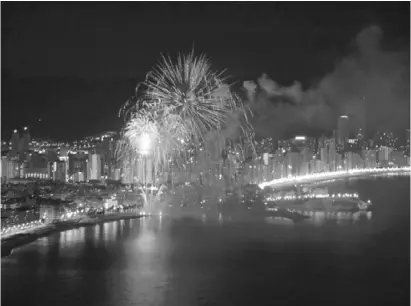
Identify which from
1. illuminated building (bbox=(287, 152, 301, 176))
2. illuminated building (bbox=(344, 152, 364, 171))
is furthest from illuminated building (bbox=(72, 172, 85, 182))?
illuminated building (bbox=(344, 152, 364, 171))

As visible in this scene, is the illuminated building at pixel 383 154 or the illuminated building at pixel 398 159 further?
the illuminated building at pixel 398 159

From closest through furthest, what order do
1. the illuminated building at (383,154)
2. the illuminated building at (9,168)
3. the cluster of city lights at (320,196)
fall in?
the cluster of city lights at (320,196)
the illuminated building at (9,168)
the illuminated building at (383,154)

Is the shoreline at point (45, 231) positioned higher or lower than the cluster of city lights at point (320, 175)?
lower

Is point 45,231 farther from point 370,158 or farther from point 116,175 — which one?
point 370,158

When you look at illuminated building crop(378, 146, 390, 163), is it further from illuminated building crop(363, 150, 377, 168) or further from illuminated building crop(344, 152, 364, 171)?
illuminated building crop(344, 152, 364, 171)

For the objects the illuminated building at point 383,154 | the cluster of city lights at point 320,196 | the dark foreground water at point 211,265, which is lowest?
the dark foreground water at point 211,265

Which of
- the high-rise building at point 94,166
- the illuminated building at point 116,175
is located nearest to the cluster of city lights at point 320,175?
the illuminated building at point 116,175

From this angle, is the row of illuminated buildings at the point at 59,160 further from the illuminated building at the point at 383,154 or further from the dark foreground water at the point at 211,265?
the illuminated building at the point at 383,154

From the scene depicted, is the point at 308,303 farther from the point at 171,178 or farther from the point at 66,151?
the point at 66,151
